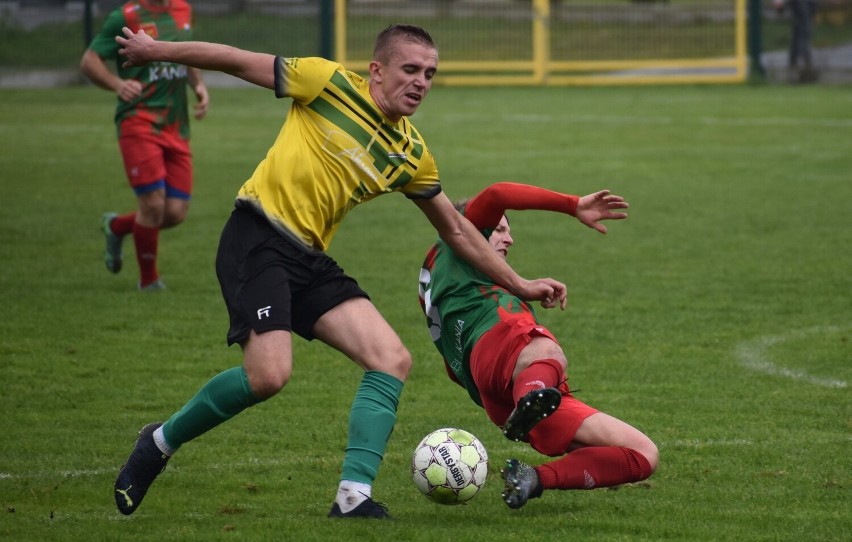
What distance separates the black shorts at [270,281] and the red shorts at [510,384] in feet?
1.92

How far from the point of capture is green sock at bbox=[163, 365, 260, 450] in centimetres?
538

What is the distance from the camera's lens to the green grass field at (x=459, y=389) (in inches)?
221

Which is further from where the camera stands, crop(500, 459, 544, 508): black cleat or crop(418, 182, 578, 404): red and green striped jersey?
crop(418, 182, 578, 404): red and green striped jersey

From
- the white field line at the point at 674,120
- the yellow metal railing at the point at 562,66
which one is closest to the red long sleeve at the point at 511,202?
the white field line at the point at 674,120

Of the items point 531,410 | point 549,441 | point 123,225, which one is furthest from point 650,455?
point 123,225

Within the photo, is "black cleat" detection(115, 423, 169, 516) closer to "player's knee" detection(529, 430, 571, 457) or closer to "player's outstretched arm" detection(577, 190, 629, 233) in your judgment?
"player's knee" detection(529, 430, 571, 457)

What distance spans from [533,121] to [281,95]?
16.9 m

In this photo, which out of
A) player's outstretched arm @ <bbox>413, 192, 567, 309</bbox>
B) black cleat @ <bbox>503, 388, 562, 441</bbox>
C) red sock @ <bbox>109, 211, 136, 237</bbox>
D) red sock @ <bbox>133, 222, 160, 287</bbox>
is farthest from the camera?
red sock @ <bbox>109, 211, 136, 237</bbox>

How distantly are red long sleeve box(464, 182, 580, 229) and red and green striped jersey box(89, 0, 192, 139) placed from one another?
490 centimetres

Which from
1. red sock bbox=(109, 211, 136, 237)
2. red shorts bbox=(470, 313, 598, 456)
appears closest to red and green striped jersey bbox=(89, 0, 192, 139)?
red sock bbox=(109, 211, 136, 237)

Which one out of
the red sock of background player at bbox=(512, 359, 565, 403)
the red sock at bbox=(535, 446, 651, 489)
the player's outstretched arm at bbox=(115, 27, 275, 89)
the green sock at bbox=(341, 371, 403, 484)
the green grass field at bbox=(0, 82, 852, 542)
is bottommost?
the green grass field at bbox=(0, 82, 852, 542)

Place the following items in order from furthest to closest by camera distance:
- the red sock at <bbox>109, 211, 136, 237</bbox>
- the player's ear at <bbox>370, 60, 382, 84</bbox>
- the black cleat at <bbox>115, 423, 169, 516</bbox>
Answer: the red sock at <bbox>109, 211, 136, 237</bbox> < the player's ear at <bbox>370, 60, 382, 84</bbox> < the black cleat at <bbox>115, 423, 169, 516</bbox>

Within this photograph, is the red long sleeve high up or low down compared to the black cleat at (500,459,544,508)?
up

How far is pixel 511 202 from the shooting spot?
6.00 meters
